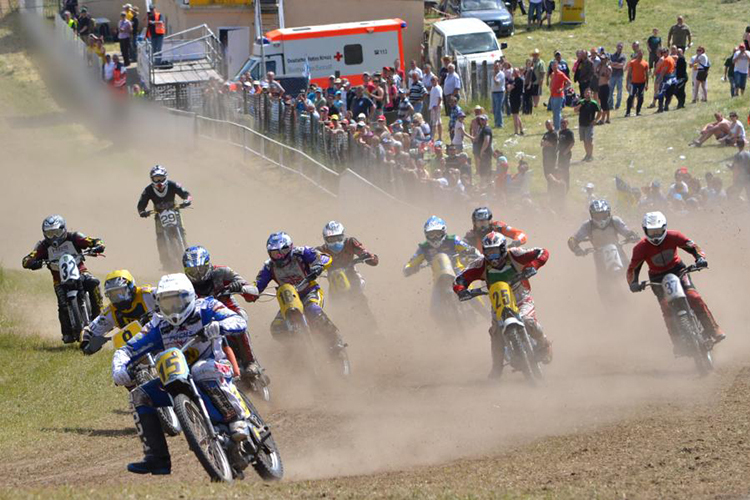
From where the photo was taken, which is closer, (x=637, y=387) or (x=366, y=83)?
(x=637, y=387)

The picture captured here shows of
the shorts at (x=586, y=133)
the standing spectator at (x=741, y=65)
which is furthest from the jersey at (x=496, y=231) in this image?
the standing spectator at (x=741, y=65)

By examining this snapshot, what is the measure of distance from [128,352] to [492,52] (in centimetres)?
2734

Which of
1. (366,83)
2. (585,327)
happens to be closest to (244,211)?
(366,83)

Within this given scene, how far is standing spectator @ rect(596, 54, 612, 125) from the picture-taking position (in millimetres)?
31922

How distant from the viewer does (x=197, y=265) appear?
1434cm

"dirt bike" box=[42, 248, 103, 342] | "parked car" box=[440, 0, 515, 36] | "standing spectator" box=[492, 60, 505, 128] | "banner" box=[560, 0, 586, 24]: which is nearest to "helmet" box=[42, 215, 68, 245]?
"dirt bike" box=[42, 248, 103, 342]

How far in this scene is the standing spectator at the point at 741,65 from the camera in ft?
107

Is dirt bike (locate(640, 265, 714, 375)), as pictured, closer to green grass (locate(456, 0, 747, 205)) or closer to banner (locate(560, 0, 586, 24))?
green grass (locate(456, 0, 747, 205))

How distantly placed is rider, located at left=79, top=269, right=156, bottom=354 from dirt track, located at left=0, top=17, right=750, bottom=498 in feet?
4.36

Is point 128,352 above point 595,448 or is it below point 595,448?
above

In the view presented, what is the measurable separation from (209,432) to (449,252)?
25.9ft

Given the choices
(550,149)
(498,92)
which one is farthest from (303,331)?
(498,92)

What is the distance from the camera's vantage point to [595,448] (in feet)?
35.9

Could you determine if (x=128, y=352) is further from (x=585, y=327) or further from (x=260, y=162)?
(x=260, y=162)
